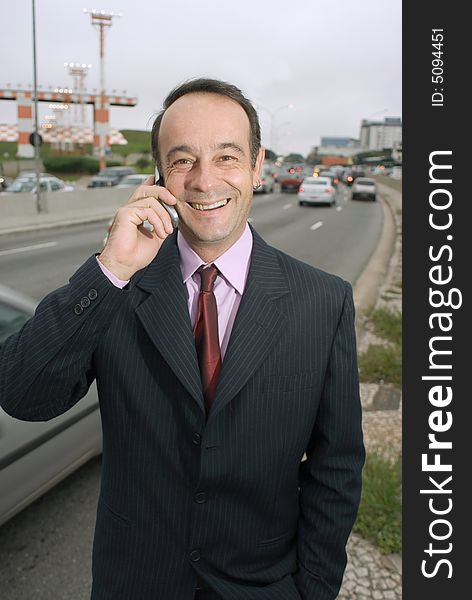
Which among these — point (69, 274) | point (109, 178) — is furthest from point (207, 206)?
point (109, 178)

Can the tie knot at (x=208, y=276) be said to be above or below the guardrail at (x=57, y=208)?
below

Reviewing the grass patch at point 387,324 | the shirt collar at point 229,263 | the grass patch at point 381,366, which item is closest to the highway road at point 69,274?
the shirt collar at point 229,263

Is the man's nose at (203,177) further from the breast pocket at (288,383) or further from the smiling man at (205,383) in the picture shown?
the breast pocket at (288,383)

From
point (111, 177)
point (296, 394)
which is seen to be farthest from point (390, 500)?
point (111, 177)

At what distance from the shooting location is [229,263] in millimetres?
1724

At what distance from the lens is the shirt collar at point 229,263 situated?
5.63ft

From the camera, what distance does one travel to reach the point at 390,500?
320cm

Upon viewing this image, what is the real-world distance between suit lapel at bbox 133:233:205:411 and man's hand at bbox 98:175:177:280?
13cm

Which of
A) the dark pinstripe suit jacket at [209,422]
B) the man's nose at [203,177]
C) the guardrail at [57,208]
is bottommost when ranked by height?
the dark pinstripe suit jacket at [209,422]

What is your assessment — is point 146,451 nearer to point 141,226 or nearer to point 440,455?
point 141,226

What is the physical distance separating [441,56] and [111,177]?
31324 millimetres

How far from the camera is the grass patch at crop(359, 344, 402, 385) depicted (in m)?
5.32

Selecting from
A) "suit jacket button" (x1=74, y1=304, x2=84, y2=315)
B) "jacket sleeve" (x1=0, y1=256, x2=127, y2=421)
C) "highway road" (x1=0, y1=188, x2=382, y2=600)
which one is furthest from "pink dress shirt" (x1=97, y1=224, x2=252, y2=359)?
"highway road" (x1=0, y1=188, x2=382, y2=600)

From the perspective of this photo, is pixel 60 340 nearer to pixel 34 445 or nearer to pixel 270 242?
pixel 34 445
